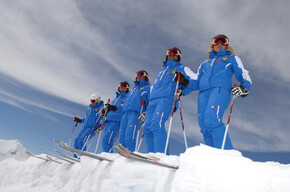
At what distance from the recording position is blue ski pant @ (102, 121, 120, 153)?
950 cm

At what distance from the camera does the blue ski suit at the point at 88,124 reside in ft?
36.4

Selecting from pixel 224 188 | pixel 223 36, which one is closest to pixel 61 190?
pixel 224 188

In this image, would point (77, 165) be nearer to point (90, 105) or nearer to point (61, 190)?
point (61, 190)

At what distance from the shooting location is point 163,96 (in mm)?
5793

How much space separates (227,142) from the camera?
4047mm

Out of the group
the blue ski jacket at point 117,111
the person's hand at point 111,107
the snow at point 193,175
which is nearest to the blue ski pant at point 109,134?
the blue ski jacket at point 117,111

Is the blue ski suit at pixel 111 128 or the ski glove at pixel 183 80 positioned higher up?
the ski glove at pixel 183 80

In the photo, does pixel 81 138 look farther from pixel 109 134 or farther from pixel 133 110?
pixel 133 110

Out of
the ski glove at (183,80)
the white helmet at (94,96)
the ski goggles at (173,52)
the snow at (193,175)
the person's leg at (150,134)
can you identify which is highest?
the ski goggles at (173,52)

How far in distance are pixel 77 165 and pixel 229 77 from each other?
4.17 meters

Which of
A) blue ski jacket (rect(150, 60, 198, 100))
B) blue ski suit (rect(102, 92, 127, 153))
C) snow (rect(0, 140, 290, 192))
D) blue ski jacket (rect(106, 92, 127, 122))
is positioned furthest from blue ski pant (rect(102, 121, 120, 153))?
snow (rect(0, 140, 290, 192))

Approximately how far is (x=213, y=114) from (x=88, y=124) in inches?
331

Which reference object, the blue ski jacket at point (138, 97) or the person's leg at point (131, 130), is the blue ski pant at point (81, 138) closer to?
the blue ski jacket at point (138, 97)

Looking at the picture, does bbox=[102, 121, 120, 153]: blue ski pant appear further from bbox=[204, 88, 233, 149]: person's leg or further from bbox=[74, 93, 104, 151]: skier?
bbox=[204, 88, 233, 149]: person's leg
